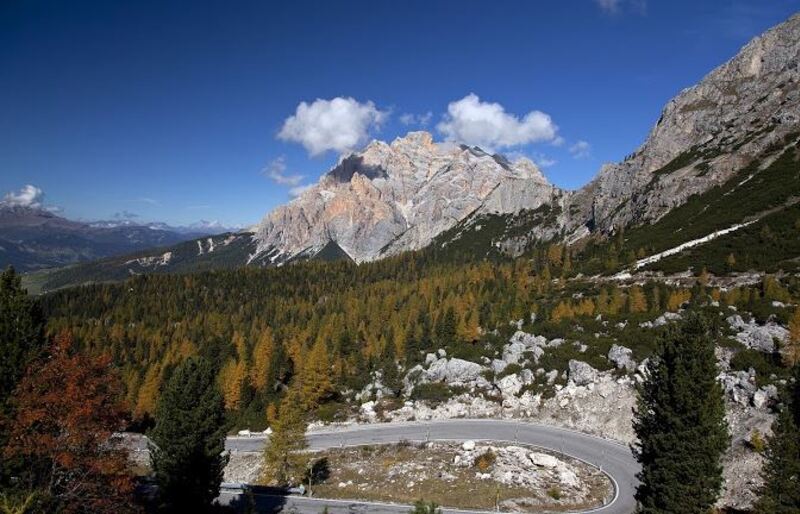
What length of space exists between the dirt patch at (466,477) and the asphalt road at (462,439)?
1.84 meters

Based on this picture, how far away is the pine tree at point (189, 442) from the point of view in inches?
1136

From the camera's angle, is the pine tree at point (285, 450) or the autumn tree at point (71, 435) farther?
the pine tree at point (285, 450)

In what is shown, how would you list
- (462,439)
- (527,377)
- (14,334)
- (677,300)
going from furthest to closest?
(677,300) → (527,377) → (462,439) → (14,334)

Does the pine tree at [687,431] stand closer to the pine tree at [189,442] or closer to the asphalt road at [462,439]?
the asphalt road at [462,439]

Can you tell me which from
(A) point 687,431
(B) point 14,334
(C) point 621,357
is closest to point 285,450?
(B) point 14,334

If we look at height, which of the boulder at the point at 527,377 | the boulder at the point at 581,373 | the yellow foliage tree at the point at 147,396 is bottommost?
the yellow foliage tree at the point at 147,396

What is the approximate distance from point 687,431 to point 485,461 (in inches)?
1042

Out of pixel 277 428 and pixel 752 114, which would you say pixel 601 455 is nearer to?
pixel 277 428

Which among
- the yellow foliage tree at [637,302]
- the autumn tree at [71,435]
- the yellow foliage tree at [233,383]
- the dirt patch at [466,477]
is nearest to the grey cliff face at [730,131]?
the yellow foliage tree at [637,302]

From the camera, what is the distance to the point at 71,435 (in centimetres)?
1981

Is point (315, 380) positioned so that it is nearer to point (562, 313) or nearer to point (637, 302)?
point (562, 313)

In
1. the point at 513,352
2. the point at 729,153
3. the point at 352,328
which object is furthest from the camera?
the point at 729,153

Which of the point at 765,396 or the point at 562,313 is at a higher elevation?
the point at 562,313

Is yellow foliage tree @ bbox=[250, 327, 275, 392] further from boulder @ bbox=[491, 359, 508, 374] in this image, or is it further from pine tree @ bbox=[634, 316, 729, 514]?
pine tree @ bbox=[634, 316, 729, 514]
